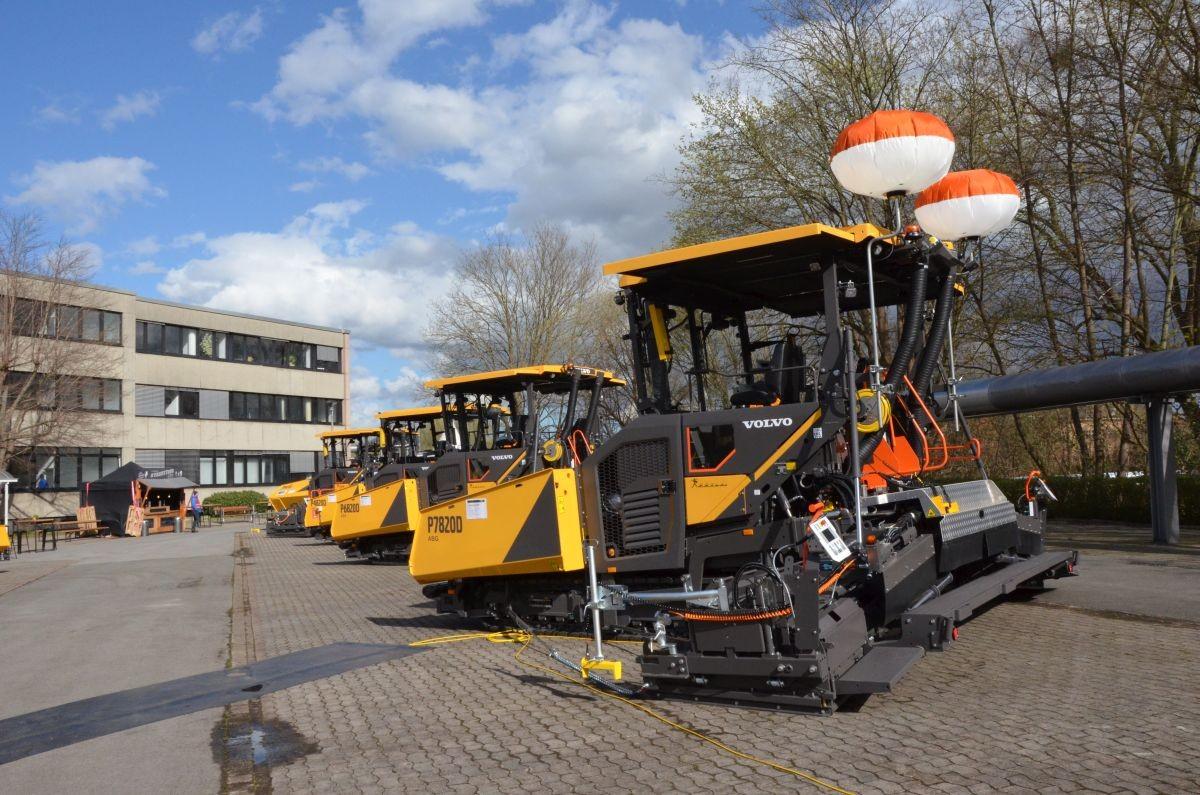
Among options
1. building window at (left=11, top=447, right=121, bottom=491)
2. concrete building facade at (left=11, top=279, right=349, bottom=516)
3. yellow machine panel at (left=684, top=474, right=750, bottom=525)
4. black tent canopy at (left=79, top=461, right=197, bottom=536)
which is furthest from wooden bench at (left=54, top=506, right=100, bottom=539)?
yellow machine panel at (left=684, top=474, right=750, bottom=525)

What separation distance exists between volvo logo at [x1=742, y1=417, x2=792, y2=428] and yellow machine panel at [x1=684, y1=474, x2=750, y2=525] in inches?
14.8

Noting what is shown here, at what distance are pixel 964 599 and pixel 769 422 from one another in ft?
5.92

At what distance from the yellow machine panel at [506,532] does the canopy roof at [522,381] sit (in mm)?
3402

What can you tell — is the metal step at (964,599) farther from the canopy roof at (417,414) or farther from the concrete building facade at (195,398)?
the concrete building facade at (195,398)

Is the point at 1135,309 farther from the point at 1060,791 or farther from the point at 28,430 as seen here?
the point at 28,430

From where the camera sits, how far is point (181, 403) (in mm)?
47312

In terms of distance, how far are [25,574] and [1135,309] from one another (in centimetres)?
2392

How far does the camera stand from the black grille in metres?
7.49

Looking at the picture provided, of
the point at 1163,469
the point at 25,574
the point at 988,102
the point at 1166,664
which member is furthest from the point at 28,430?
the point at 1166,664

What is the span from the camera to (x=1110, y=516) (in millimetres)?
20766

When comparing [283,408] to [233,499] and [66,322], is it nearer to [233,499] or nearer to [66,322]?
[233,499]

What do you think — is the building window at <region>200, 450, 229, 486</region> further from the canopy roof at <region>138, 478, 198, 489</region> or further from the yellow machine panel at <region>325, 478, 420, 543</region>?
the yellow machine panel at <region>325, 478, 420, 543</region>

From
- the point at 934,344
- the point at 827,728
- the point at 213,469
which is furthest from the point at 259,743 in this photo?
the point at 213,469

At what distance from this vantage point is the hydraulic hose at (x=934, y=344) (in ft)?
23.9
